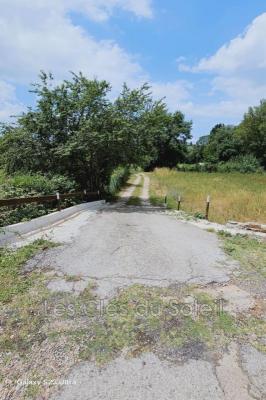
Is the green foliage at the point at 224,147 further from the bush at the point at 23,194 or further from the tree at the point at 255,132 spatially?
the bush at the point at 23,194

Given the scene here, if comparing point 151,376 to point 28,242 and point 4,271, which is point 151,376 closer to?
point 4,271

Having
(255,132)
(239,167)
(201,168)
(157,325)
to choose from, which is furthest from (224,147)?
(157,325)

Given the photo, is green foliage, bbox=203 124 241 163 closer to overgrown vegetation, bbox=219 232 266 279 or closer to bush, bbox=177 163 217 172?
bush, bbox=177 163 217 172

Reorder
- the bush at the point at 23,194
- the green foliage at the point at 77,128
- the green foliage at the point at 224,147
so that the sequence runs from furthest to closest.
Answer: the green foliage at the point at 224,147, the green foliage at the point at 77,128, the bush at the point at 23,194

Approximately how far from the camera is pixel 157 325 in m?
3.55

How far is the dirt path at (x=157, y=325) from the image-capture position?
2623 millimetres

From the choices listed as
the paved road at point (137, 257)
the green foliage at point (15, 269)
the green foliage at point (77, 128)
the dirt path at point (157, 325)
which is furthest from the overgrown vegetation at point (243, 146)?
the green foliage at point (15, 269)

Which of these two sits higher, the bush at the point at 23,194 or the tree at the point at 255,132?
the tree at the point at 255,132

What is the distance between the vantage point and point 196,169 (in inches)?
2104

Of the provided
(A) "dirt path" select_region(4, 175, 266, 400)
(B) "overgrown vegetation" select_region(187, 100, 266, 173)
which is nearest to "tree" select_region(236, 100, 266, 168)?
(B) "overgrown vegetation" select_region(187, 100, 266, 173)

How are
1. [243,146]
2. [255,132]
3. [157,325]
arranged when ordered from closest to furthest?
[157,325]
[255,132]
[243,146]

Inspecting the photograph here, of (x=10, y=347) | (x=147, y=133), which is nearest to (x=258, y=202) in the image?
(x=147, y=133)

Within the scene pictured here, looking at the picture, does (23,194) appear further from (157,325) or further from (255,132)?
(255,132)

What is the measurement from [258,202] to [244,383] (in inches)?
508
